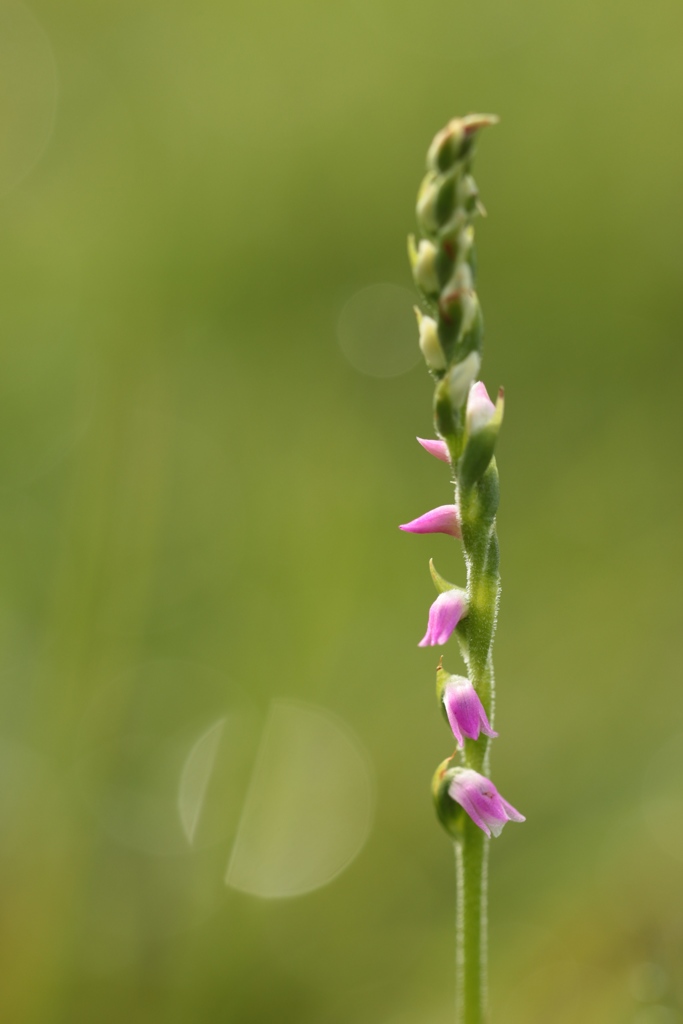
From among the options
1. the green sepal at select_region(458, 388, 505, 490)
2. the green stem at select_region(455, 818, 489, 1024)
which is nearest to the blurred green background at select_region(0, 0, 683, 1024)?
the green stem at select_region(455, 818, 489, 1024)

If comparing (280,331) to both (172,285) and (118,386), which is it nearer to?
(172,285)

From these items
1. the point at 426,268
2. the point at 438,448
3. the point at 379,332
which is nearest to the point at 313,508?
the point at 379,332

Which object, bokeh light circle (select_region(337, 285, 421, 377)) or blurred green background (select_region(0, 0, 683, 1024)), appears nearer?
blurred green background (select_region(0, 0, 683, 1024))

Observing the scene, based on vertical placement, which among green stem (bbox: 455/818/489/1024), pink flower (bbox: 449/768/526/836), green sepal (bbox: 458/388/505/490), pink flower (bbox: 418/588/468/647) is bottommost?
green stem (bbox: 455/818/489/1024)

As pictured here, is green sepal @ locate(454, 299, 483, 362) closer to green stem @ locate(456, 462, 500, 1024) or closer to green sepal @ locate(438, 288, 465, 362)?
green sepal @ locate(438, 288, 465, 362)

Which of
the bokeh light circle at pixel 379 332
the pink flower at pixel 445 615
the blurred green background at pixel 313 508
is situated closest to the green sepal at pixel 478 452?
the pink flower at pixel 445 615

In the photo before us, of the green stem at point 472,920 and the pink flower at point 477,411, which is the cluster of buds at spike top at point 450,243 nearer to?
the pink flower at point 477,411

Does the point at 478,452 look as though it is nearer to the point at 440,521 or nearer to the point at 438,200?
the point at 440,521

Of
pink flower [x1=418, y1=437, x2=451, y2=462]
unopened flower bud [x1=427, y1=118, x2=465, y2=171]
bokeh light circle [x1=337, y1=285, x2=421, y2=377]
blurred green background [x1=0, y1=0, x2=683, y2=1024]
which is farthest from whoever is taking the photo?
bokeh light circle [x1=337, y1=285, x2=421, y2=377]
